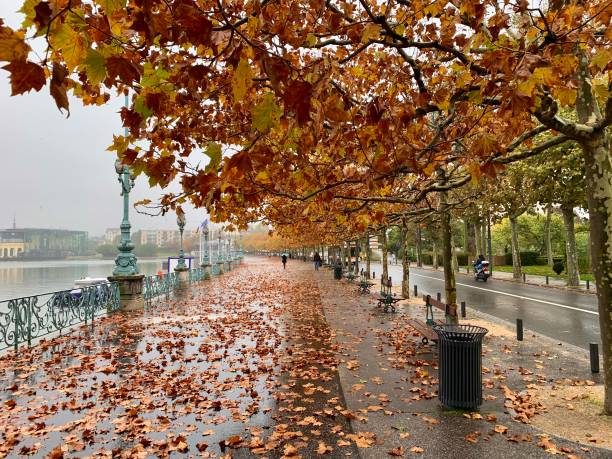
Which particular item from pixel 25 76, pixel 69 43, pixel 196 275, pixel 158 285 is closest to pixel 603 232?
pixel 69 43

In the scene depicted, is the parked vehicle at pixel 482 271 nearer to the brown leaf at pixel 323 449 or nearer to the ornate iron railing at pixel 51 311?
the ornate iron railing at pixel 51 311

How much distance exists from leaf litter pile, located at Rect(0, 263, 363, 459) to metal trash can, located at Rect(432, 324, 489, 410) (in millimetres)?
1583

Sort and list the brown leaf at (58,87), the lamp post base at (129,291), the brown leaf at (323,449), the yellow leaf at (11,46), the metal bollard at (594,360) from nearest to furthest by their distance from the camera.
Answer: the yellow leaf at (11,46) → the brown leaf at (58,87) → the brown leaf at (323,449) → the metal bollard at (594,360) → the lamp post base at (129,291)

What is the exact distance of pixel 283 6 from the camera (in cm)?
695

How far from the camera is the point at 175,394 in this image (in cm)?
712

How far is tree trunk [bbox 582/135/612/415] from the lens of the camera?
5.91 meters

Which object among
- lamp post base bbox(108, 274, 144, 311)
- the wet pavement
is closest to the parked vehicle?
the wet pavement

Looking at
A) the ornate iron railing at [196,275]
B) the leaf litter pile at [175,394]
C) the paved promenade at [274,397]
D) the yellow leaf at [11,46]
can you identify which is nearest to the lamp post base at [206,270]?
the ornate iron railing at [196,275]

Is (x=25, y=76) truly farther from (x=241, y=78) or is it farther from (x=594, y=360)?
(x=594, y=360)

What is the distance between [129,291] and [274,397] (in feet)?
41.5

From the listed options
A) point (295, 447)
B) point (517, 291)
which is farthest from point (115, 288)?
point (517, 291)

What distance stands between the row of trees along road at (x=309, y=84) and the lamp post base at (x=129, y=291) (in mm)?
11505

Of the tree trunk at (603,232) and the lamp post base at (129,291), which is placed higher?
the tree trunk at (603,232)

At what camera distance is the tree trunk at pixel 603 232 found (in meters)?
5.91
